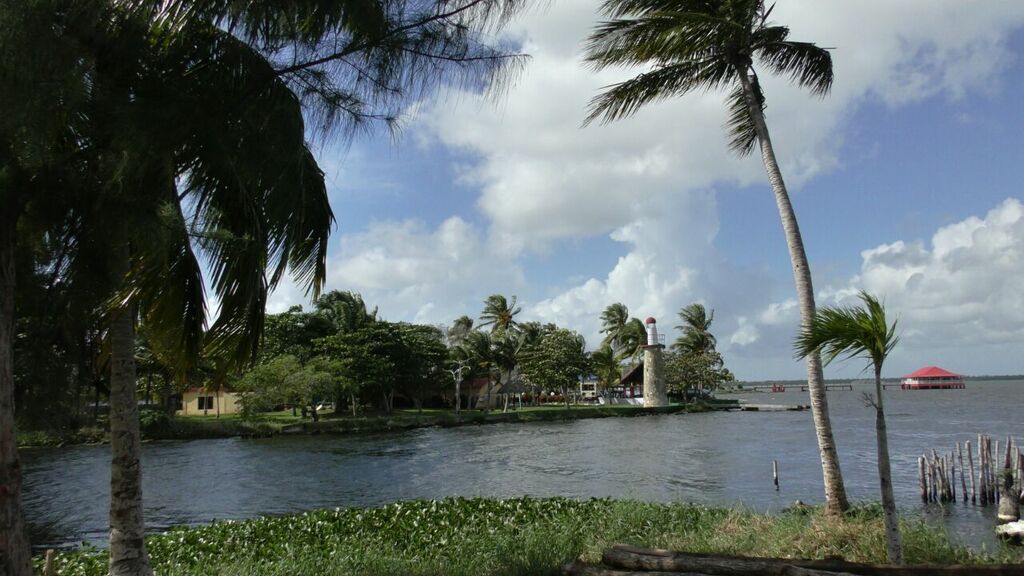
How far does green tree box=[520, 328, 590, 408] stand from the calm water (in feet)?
45.3

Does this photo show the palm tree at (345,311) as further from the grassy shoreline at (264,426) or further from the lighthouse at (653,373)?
the lighthouse at (653,373)

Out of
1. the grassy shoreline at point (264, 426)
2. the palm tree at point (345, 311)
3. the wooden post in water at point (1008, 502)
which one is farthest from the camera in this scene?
the palm tree at point (345, 311)

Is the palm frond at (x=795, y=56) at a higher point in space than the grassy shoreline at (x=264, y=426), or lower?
higher

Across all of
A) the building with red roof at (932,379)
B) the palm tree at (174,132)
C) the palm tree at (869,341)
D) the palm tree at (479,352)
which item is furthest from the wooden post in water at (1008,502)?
the building with red roof at (932,379)

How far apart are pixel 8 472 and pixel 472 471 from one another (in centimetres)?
2349

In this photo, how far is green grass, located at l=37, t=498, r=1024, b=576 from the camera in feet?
24.3

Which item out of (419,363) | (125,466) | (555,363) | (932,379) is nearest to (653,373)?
(555,363)

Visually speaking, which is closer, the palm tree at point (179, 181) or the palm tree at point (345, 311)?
the palm tree at point (179, 181)

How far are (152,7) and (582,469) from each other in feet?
79.7

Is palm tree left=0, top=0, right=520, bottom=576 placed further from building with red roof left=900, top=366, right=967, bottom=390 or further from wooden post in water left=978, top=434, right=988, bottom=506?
building with red roof left=900, top=366, right=967, bottom=390

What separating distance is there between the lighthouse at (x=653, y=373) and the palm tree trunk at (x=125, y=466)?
201ft

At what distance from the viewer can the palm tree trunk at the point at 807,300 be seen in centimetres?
939

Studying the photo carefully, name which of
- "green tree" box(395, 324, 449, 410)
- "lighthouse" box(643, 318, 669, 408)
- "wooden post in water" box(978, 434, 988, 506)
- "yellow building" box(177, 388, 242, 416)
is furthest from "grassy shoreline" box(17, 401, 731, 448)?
"wooden post in water" box(978, 434, 988, 506)

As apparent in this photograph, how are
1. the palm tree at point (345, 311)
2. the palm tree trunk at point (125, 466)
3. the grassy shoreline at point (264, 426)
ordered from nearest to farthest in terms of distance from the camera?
the palm tree trunk at point (125, 466)
the grassy shoreline at point (264, 426)
the palm tree at point (345, 311)
